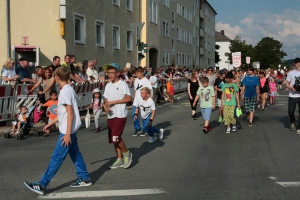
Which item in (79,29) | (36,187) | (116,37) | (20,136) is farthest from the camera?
(116,37)

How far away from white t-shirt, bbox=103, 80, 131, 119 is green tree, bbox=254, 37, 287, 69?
119 m

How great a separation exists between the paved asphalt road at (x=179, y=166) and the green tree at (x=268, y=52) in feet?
377

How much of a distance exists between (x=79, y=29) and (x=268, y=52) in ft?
348

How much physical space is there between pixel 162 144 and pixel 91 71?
24.7 ft

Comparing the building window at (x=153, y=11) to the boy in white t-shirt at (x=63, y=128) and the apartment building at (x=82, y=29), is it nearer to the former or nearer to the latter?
the apartment building at (x=82, y=29)

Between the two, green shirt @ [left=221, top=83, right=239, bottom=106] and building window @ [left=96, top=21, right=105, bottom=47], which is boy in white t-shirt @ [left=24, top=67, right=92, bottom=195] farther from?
building window @ [left=96, top=21, right=105, bottom=47]

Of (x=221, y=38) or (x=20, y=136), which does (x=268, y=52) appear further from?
(x=20, y=136)

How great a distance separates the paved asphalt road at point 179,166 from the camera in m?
5.71

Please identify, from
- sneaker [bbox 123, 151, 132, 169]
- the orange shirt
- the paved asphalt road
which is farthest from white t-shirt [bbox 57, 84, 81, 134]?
the orange shirt

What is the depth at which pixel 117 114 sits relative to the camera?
7086 mm

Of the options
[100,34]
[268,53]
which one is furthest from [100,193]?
[268,53]

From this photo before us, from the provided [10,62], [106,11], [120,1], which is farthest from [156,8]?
[10,62]

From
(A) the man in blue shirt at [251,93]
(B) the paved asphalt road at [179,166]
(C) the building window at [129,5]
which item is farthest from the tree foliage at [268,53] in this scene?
(B) the paved asphalt road at [179,166]

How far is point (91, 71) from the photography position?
1636 centimetres
